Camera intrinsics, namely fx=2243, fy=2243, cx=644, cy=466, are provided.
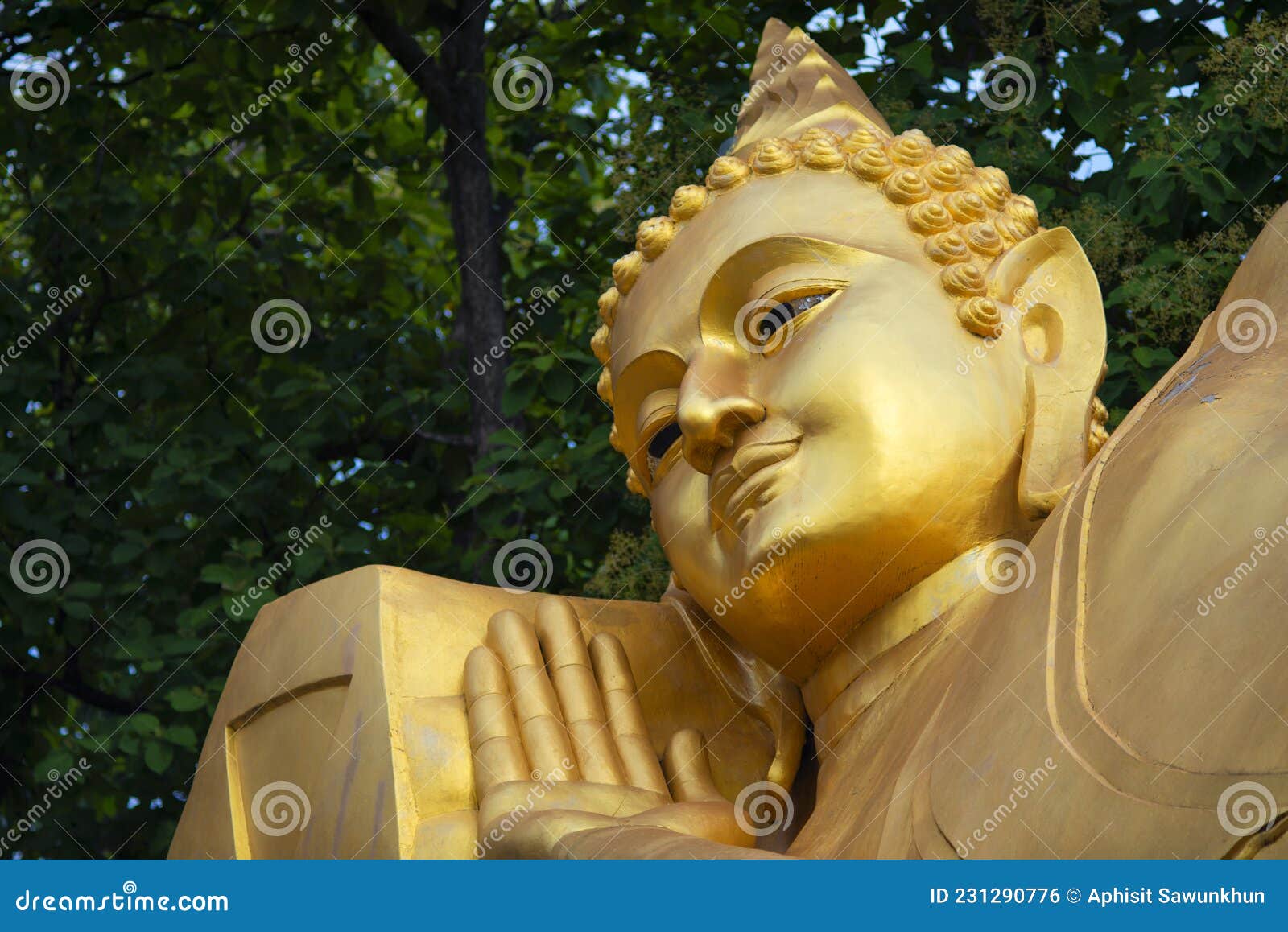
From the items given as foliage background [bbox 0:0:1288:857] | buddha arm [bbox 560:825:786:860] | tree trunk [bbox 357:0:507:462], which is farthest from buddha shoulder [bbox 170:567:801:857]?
tree trunk [bbox 357:0:507:462]

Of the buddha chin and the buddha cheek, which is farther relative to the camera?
the buddha cheek

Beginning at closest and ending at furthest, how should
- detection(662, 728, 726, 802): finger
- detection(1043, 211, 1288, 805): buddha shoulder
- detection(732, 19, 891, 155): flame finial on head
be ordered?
detection(1043, 211, 1288, 805): buddha shoulder
detection(662, 728, 726, 802): finger
detection(732, 19, 891, 155): flame finial on head

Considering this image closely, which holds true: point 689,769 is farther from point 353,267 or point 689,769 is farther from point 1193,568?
point 353,267

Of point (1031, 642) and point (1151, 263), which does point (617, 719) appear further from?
point (1151, 263)

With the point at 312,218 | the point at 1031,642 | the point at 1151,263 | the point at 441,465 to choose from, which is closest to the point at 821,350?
the point at 1031,642

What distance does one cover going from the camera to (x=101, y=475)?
998cm

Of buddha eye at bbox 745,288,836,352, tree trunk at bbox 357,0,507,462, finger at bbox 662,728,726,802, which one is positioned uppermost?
tree trunk at bbox 357,0,507,462

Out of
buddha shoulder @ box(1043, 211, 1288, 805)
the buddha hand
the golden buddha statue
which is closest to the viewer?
buddha shoulder @ box(1043, 211, 1288, 805)

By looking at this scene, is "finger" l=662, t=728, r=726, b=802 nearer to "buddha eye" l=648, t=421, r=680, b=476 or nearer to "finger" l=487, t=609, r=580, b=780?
"finger" l=487, t=609, r=580, b=780

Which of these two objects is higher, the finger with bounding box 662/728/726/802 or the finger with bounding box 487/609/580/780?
the finger with bounding box 487/609/580/780

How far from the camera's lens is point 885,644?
5809 millimetres

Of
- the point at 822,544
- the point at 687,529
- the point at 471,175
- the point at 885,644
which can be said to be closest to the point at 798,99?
the point at 687,529

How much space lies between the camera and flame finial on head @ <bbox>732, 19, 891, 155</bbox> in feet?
21.3

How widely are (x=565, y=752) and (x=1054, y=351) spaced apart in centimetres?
167
